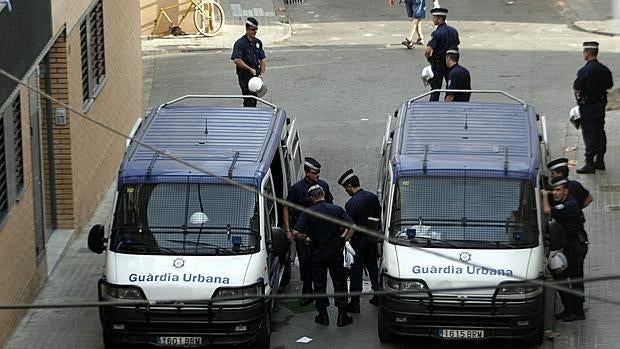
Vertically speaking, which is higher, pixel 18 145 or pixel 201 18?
pixel 18 145

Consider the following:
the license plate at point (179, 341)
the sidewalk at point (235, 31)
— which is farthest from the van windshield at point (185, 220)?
the sidewalk at point (235, 31)

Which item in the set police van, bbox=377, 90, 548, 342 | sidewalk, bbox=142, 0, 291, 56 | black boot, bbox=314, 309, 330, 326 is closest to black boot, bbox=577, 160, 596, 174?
police van, bbox=377, 90, 548, 342

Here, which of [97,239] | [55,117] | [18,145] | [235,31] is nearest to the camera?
[97,239]

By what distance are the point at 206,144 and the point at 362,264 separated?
222 cm

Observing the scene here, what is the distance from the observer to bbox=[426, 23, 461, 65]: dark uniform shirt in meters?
22.6

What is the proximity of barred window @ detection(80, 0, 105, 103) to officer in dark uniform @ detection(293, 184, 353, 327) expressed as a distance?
218 inches

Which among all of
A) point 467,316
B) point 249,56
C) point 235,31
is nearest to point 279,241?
point 467,316

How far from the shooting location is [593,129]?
1972cm

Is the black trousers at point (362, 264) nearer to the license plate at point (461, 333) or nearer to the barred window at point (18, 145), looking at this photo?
the license plate at point (461, 333)

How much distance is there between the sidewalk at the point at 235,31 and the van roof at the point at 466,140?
44.4 ft

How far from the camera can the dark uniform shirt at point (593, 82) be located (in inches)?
754

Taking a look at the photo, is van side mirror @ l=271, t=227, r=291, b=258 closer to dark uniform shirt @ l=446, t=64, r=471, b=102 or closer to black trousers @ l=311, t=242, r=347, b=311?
Result: black trousers @ l=311, t=242, r=347, b=311

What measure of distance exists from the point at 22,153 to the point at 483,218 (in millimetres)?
5366

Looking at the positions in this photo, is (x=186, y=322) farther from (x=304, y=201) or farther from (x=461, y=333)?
(x=461, y=333)
